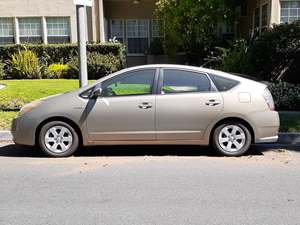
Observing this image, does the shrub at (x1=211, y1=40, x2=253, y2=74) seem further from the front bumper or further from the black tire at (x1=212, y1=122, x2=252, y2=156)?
the front bumper

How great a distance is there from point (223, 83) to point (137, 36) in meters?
17.5

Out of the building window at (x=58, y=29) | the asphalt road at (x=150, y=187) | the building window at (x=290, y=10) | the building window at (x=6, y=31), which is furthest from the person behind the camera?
the building window at (x=6, y=31)

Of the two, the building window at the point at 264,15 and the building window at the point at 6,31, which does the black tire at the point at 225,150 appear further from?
the building window at the point at 6,31

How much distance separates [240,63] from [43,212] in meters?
11.1

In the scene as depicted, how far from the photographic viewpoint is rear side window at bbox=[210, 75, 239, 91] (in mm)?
8031

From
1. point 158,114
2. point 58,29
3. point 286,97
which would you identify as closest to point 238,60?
point 286,97

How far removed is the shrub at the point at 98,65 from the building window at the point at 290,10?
268 inches

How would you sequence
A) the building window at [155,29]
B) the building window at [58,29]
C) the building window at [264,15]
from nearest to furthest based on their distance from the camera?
the building window at [264,15] < the building window at [58,29] < the building window at [155,29]

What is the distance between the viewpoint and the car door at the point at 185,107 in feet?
25.9

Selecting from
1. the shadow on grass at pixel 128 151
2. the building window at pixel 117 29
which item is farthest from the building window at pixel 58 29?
the shadow on grass at pixel 128 151

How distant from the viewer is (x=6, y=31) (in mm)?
22297

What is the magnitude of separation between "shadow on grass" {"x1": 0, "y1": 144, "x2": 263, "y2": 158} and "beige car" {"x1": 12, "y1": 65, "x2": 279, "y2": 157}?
1.09 feet

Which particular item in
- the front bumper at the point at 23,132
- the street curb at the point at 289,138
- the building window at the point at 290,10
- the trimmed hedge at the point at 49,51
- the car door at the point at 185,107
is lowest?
the street curb at the point at 289,138

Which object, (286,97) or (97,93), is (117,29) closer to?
(286,97)
